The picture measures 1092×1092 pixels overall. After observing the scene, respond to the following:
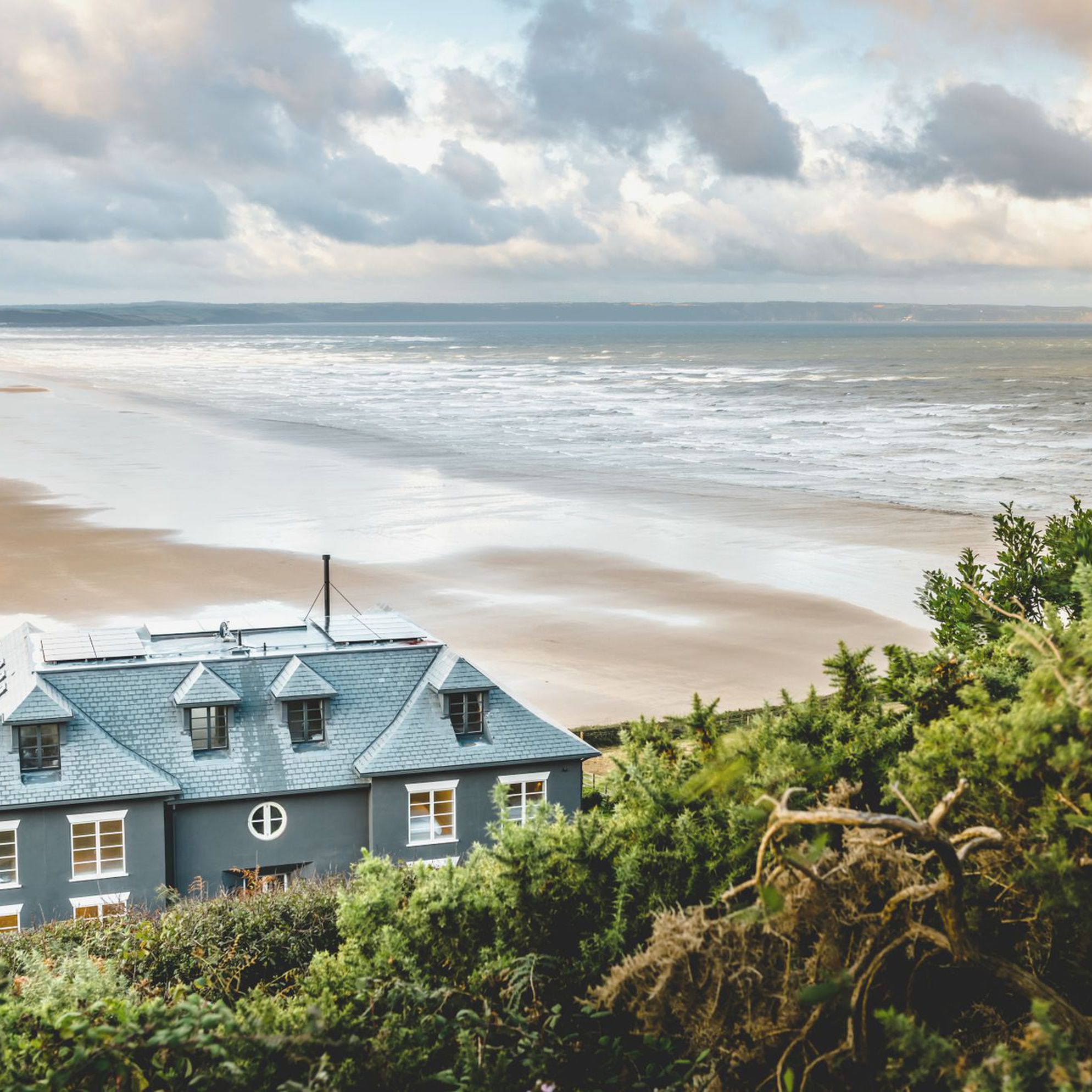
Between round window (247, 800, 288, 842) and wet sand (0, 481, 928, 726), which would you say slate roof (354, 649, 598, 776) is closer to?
round window (247, 800, 288, 842)

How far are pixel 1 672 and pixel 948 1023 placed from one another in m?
19.1

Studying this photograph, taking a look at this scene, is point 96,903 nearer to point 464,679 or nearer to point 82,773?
point 82,773

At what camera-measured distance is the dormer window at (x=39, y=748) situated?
19.1 metres

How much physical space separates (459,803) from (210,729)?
13.6 ft

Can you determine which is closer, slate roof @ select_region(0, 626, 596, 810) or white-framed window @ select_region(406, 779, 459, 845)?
slate roof @ select_region(0, 626, 596, 810)

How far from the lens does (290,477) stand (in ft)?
202

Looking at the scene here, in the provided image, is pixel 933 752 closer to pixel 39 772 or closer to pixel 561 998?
pixel 561 998

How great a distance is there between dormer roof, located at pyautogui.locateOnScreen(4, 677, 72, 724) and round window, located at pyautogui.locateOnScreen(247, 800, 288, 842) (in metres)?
3.17

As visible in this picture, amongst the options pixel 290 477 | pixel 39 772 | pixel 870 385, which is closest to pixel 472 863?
pixel 39 772

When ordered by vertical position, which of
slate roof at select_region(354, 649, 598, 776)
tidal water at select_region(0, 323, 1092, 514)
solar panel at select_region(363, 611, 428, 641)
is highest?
tidal water at select_region(0, 323, 1092, 514)

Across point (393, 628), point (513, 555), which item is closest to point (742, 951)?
point (393, 628)

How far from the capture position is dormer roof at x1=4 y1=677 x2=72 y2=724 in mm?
18969

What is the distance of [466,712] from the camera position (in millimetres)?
21125

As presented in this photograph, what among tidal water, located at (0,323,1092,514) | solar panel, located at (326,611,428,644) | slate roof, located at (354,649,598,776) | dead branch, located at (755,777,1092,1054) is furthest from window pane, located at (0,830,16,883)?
tidal water, located at (0,323,1092,514)
